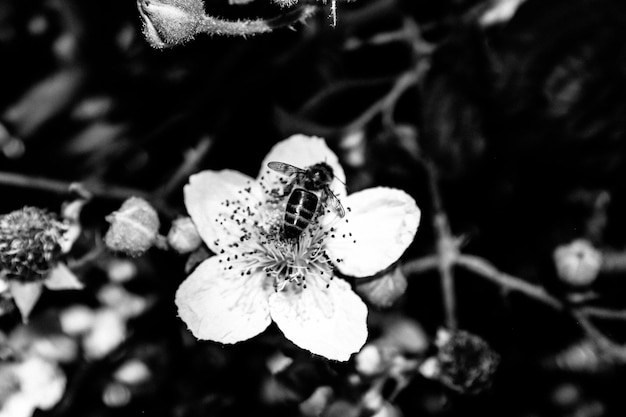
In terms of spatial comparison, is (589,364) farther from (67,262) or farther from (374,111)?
(67,262)

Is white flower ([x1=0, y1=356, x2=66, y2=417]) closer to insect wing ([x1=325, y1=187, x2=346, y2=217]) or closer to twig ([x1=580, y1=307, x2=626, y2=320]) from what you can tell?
insect wing ([x1=325, y1=187, x2=346, y2=217])

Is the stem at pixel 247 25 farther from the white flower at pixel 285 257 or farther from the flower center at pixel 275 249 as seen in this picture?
the flower center at pixel 275 249

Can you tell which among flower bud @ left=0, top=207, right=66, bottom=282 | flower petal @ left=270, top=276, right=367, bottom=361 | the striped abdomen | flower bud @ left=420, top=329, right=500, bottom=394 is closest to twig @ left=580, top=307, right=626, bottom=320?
flower bud @ left=420, top=329, right=500, bottom=394

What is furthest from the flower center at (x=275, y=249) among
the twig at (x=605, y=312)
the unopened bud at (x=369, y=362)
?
the twig at (x=605, y=312)

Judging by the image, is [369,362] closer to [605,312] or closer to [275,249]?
[275,249]

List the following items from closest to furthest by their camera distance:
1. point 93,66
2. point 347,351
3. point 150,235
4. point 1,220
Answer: point 347,351
point 150,235
point 1,220
point 93,66

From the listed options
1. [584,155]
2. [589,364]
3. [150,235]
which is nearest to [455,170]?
[584,155]
